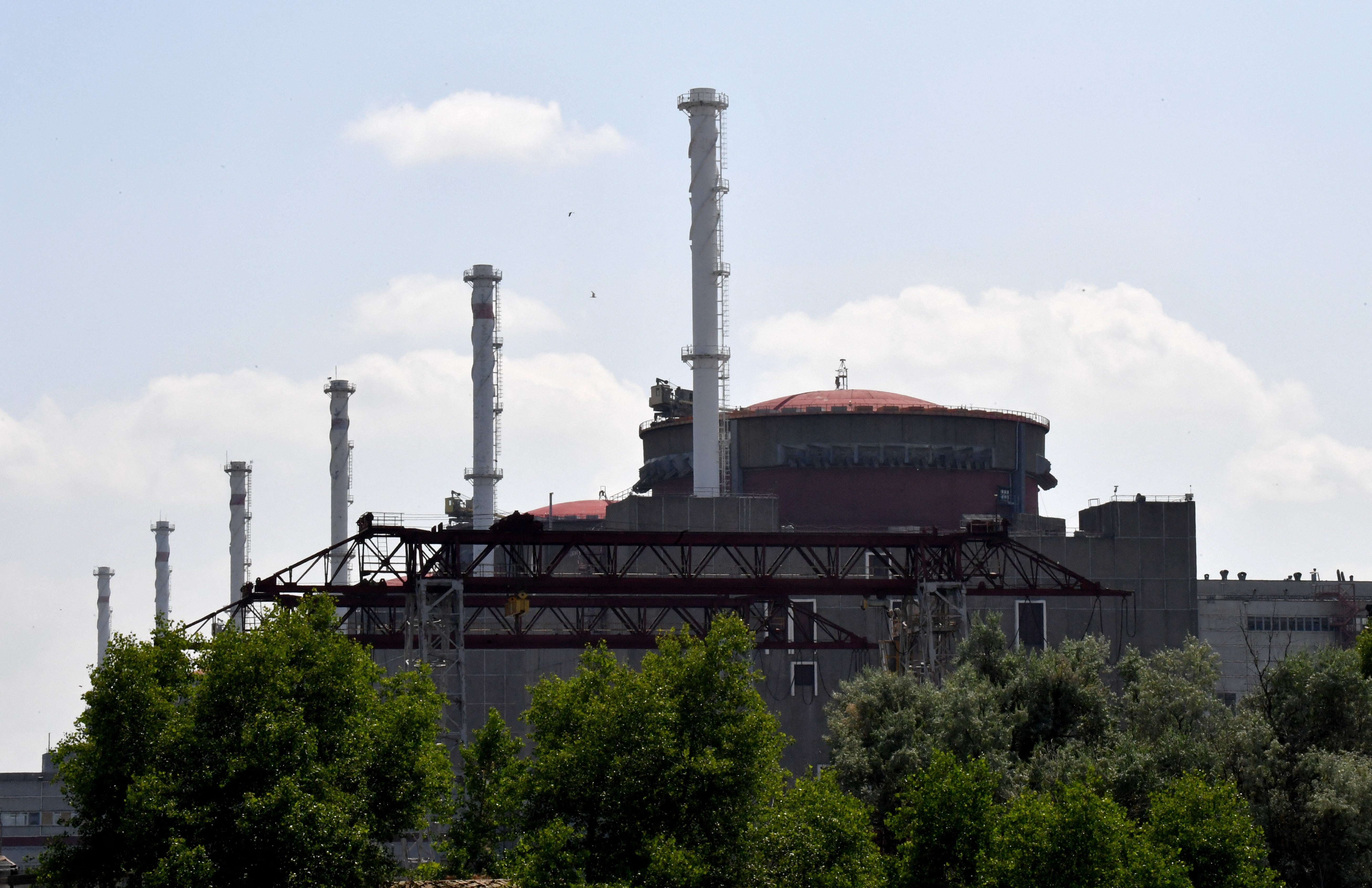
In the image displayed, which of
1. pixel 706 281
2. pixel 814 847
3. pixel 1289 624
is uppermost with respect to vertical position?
pixel 706 281

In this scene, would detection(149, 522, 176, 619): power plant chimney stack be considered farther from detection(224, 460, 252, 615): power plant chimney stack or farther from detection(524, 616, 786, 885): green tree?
detection(524, 616, 786, 885): green tree

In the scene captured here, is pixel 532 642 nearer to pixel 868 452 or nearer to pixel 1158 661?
pixel 1158 661

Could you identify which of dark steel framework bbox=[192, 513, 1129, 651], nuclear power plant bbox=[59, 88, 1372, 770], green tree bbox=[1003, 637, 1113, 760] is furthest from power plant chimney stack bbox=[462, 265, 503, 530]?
green tree bbox=[1003, 637, 1113, 760]

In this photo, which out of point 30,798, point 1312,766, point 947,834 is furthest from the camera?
point 30,798

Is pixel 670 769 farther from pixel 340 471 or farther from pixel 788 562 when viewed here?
pixel 340 471

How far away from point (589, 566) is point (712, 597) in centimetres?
872

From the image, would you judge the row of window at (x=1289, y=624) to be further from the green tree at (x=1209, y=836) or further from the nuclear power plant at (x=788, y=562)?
the green tree at (x=1209, y=836)

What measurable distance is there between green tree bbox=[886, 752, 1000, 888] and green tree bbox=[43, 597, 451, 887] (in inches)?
397

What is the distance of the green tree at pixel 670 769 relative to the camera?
3256cm

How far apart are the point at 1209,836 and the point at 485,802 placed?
686 inches

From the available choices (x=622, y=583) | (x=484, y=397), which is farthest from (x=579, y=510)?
(x=622, y=583)

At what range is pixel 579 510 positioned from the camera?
106 m

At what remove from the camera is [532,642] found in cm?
5944

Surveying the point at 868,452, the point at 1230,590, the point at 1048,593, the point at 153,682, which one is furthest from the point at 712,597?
the point at 1230,590
